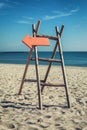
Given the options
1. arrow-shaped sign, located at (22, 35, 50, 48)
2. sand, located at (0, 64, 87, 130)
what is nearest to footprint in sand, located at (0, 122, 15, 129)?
sand, located at (0, 64, 87, 130)

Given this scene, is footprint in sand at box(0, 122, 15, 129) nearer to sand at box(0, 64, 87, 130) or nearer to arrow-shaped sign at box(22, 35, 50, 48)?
sand at box(0, 64, 87, 130)

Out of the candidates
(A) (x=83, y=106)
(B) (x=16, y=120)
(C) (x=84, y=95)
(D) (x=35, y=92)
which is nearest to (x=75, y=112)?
(A) (x=83, y=106)

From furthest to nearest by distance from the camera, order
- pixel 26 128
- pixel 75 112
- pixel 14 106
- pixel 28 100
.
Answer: pixel 28 100 < pixel 14 106 < pixel 75 112 < pixel 26 128

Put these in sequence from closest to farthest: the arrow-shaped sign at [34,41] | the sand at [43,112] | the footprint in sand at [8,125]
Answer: the footprint in sand at [8,125] → the sand at [43,112] → the arrow-shaped sign at [34,41]

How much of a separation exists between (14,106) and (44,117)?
1.22 metres

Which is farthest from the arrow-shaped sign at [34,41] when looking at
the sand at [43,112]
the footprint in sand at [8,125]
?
the footprint in sand at [8,125]

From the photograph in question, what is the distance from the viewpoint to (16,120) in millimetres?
4910

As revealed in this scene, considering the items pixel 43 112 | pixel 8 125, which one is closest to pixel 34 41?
pixel 43 112

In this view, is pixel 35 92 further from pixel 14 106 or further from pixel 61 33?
pixel 61 33

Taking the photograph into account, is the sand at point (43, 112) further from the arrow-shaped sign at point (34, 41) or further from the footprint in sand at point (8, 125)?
the arrow-shaped sign at point (34, 41)

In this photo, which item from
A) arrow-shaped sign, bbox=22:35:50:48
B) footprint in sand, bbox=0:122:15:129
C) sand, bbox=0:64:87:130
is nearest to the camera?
footprint in sand, bbox=0:122:15:129

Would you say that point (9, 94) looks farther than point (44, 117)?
Yes

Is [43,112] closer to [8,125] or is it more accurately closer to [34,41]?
[8,125]

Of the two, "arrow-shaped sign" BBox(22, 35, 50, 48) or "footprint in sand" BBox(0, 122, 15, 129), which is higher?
"arrow-shaped sign" BBox(22, 35, 50, 48)
